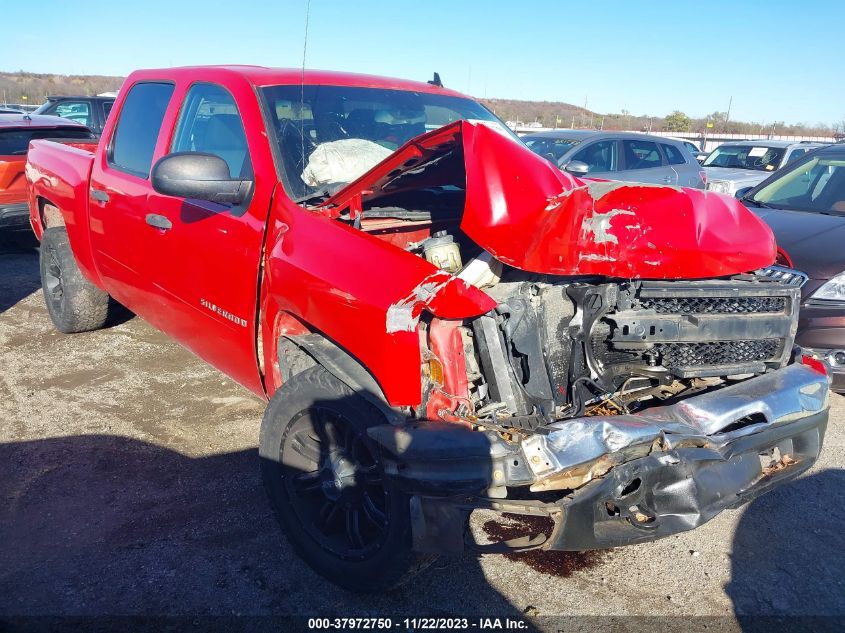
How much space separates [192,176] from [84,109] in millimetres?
11306

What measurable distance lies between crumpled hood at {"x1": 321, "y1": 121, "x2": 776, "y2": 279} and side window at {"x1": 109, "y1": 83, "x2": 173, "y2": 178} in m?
1.68

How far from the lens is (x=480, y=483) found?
2.12 meters

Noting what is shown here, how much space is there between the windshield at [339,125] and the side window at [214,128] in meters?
0.21

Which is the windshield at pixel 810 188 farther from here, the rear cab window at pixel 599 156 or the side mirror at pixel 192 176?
the side mirror at pixel 192 176

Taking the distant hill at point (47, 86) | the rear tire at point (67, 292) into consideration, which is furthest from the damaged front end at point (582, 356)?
the distant hill at point (47, 86)

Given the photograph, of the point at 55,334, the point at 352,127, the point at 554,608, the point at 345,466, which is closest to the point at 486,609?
the point at 554,608

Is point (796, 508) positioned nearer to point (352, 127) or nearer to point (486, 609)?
point (486, 609)

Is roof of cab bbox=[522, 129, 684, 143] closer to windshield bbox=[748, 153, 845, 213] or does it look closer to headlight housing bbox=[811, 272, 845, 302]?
windshield bbox=[748, 153, 845, 213]

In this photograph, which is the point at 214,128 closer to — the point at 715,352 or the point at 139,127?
the point at 139,127

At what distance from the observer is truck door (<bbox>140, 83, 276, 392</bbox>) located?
302cm

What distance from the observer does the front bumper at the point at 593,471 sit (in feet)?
7.03

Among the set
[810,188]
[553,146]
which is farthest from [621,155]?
[810,188]

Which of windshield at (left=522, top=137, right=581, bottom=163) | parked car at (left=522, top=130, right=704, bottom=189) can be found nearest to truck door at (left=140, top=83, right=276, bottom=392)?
parked car at (left=522, top=130, right=704, bottom=189)

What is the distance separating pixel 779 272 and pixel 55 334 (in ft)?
17.7
